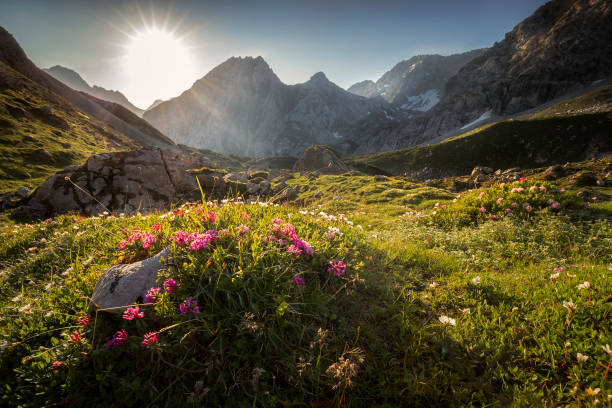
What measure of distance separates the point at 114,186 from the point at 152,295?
18.1 metres

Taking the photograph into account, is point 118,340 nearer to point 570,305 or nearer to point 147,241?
point 147,241

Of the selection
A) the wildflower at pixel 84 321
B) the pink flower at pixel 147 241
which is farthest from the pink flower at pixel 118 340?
the pink flower at pixel 147 241

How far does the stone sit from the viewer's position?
2.61 m

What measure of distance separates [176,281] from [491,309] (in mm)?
4205

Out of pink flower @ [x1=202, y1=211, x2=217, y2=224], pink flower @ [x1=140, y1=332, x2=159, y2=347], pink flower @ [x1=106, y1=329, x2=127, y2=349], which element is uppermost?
pink flower @ [x1=202, y1=211, x2=217, y2=224]

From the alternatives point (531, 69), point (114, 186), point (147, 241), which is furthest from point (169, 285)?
point (531, 69)

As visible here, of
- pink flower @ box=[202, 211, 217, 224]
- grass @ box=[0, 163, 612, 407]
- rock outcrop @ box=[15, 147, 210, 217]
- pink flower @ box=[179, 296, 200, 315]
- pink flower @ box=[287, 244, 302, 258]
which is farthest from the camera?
rock outcrop @ box=[15, 147, 210, 217]

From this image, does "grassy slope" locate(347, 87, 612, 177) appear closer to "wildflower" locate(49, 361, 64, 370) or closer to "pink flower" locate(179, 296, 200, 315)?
"pink flower" locate(179, 296, 200, 315)

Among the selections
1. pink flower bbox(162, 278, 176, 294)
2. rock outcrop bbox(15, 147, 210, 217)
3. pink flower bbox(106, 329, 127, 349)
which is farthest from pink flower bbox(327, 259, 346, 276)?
rock outcrop bbox(15, 147, 210, 217)

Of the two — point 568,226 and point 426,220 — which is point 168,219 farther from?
point 568,226

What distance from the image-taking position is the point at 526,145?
52125 millimetres

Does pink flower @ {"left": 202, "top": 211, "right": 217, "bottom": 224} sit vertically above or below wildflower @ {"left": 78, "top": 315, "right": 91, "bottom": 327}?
above

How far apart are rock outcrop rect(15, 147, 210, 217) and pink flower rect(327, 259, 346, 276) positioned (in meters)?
14.1

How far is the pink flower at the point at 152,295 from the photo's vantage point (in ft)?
8.18
